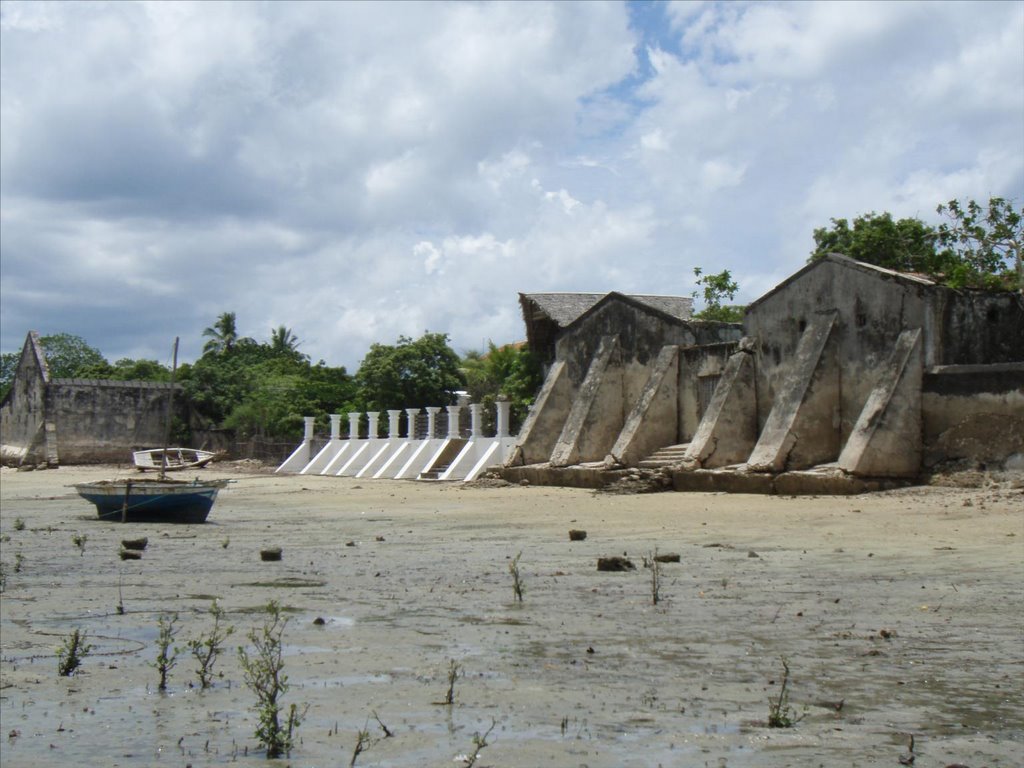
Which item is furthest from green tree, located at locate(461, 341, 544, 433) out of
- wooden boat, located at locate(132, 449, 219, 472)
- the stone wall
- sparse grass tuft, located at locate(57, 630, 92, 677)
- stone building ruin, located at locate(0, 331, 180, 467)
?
sparse grass tuft, located at locate(57, 630, 92, 677)

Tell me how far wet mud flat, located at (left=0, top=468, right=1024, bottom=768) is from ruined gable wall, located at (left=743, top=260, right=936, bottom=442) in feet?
17.8

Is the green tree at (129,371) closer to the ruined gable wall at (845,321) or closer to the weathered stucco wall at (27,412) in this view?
the weathered stucco wall at (27,412)

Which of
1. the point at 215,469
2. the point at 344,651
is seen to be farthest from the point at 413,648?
the point at 215,469

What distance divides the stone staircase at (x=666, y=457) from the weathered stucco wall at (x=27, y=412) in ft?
111

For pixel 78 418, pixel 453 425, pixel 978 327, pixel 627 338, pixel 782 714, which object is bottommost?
pixel 782 714

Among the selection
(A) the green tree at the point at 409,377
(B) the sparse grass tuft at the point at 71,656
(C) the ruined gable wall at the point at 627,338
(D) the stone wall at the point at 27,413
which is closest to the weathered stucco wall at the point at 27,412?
(D) the stone wall at the point at 27,413

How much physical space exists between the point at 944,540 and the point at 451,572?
529 cm

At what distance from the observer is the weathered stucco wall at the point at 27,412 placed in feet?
164

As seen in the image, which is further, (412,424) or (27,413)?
(27,413)

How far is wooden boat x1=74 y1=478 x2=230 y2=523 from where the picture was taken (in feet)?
62.8

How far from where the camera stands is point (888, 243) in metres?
30.7

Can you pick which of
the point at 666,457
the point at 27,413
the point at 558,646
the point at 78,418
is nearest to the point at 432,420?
the point at 666,457

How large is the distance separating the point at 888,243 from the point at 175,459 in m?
29.4

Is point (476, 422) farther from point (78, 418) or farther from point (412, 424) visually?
point (78, 418)
